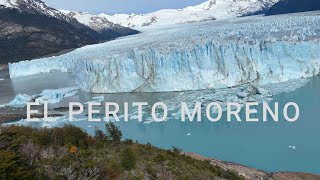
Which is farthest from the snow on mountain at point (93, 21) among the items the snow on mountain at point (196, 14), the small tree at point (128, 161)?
the small tree at point (128, 161)

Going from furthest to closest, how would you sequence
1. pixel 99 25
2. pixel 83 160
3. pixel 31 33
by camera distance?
pixel 99 25 < pixel 31 33 < pixel 83 160

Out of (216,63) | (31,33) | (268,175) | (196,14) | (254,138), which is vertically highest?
(196,14)

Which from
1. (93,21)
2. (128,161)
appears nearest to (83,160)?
(128,161)

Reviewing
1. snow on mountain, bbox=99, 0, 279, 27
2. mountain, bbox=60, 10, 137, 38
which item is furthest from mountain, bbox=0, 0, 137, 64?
snow on mountain, bbox=99, 0, 279, 27

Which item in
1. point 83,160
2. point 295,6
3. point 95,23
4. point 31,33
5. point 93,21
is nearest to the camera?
point 83,160

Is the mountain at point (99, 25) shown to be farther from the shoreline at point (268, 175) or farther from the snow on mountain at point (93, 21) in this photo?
the shoreline at point (268, 175)

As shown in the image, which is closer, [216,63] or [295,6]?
[216,63]

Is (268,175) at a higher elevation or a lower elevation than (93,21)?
lower

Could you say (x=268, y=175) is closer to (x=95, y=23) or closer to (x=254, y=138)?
(x=254, y=138)
